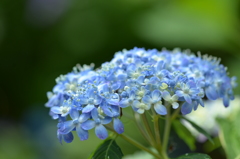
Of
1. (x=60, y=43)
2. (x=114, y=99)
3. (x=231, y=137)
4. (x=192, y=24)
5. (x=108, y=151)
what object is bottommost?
(x=231, y=137)

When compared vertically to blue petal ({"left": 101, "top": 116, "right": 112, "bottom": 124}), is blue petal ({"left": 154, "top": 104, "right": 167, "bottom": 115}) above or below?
below

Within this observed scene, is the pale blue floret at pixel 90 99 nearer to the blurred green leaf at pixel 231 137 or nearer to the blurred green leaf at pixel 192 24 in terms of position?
the blurred green leaf at pixel 231 137

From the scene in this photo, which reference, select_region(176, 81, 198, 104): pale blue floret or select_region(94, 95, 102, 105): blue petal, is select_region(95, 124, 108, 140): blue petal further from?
select_region(176, 81, 198, 104): pale blue floret

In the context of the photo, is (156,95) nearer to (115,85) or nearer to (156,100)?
(156,100)

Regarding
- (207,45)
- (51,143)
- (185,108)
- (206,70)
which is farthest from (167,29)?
(185,108)

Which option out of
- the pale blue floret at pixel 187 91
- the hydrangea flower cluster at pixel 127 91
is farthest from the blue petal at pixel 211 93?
the pale blue floret at pixel 187 91

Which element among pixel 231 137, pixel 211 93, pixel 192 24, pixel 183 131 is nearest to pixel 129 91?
pixel 211 93

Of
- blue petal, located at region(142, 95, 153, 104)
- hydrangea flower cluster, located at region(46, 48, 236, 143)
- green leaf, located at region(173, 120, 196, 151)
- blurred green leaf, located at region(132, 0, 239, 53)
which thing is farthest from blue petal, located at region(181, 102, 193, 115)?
blurred green leaf, located at region(132, 0, 239, 53)
